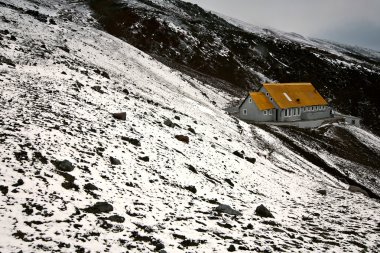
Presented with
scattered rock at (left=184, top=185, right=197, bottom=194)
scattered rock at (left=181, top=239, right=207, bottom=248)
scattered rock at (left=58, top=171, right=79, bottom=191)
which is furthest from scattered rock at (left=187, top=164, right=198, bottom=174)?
scattered rock at (left=181, top=239, right=207, bottom=248)

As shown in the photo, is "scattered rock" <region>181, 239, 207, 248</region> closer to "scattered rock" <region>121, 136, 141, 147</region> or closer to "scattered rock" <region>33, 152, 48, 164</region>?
"scattered rock" <region>33, 152, 48, 164</region>

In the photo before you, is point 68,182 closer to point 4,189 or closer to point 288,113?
point 4,189

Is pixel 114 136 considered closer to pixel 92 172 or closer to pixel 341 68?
pixel 92 172

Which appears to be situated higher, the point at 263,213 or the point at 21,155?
the point at 263,213

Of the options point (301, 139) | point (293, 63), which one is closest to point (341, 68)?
point (293, 63)

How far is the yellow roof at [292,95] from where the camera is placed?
67438mm

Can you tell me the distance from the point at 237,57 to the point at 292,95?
4749 cm

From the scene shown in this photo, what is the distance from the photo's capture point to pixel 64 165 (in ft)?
47.9

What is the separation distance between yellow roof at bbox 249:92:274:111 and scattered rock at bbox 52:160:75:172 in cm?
5266

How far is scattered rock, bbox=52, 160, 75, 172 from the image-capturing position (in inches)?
572

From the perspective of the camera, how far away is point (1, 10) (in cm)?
4922

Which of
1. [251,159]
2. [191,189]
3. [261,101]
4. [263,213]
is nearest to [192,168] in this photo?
[191,189]

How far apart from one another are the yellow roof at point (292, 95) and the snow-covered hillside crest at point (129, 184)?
35696mm

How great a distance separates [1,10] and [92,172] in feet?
151
